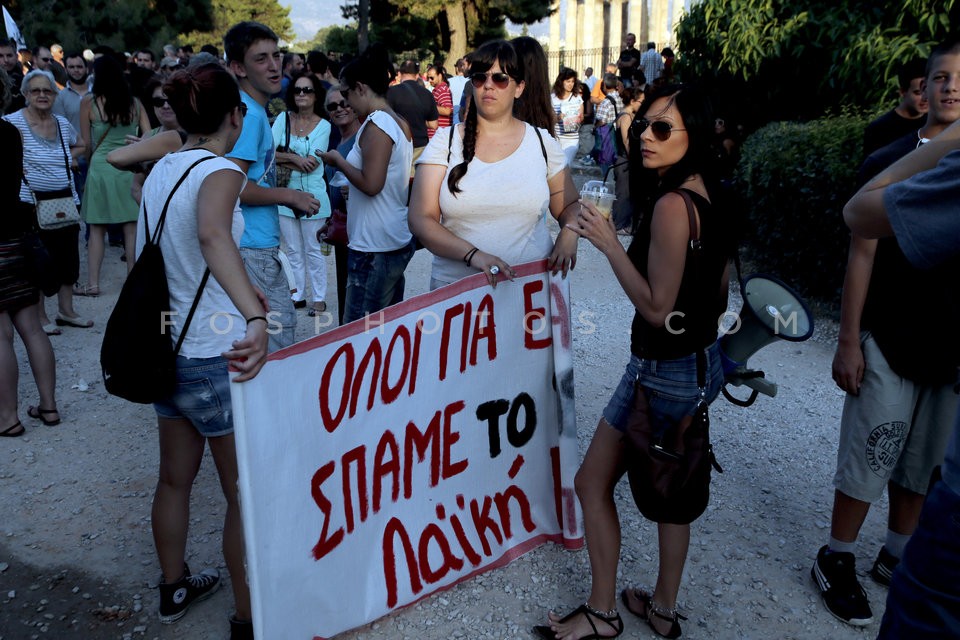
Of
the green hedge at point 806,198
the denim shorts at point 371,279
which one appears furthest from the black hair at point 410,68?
the denim shorts at point 371,279

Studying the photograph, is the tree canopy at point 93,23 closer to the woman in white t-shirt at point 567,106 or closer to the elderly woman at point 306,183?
the woman in white t-shirt at point 567,106

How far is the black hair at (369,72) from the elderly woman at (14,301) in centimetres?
165

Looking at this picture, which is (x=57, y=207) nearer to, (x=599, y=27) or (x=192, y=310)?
(x=192, y=310)

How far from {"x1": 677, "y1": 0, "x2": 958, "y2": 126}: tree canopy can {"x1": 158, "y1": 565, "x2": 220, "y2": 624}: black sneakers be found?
15.3ft

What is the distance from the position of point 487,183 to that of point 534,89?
2.18ft

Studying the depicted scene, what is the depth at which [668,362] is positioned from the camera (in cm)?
250

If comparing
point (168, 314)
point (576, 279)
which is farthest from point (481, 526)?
point (576, 279)

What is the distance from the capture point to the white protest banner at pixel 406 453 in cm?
230

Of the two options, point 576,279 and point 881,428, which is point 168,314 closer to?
point 881,428

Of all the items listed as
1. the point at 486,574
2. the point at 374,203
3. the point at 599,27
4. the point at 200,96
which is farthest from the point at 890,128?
the point at 599,27

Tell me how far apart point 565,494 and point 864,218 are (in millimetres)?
1781

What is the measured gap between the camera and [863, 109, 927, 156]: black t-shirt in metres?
3.71

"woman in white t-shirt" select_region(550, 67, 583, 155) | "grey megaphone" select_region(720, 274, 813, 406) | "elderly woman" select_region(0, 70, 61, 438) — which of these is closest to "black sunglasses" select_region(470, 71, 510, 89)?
"grey megaphone" select_region(720, 274, 813, 406)

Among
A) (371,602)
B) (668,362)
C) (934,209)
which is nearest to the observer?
(934,209)
